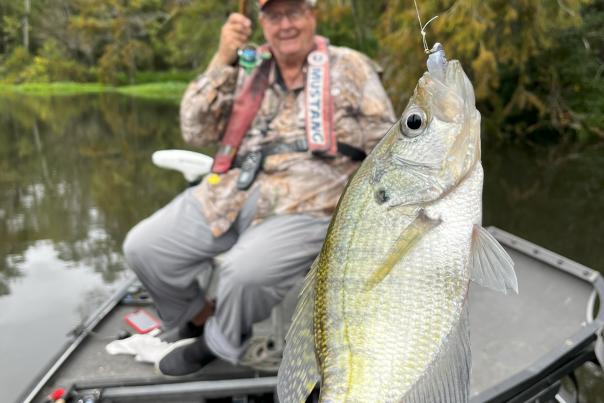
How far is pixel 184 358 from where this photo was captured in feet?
8.00

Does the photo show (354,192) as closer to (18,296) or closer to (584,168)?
(18,296)

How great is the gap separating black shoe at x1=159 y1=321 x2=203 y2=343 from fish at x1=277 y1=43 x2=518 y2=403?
1590 millimetres

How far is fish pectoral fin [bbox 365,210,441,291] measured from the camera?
3.74ft

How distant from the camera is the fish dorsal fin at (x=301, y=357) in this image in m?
1.20

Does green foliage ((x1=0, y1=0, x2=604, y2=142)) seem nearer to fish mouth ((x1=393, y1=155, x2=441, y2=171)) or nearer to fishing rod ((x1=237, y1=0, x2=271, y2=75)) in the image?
fishing rod ((x1=237, y1=0, x2=271, y2=75))

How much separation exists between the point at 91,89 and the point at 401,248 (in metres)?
34.7

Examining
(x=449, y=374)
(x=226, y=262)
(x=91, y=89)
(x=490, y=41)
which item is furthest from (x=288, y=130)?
(x=91, y=89)

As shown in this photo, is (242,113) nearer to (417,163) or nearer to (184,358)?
(184,358)

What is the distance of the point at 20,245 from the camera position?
6.04 metres

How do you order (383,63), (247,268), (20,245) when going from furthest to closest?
(383,63)
(20,245)
(247,268)

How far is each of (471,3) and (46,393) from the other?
617 cm

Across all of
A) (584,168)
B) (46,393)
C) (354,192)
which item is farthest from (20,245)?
(584,168)

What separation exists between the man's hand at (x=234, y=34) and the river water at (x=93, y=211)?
97.2 inches

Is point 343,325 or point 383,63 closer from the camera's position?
point 343,325
